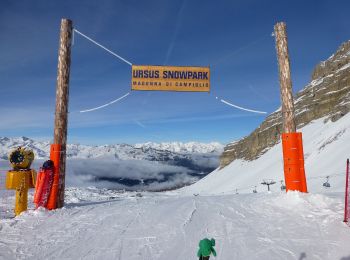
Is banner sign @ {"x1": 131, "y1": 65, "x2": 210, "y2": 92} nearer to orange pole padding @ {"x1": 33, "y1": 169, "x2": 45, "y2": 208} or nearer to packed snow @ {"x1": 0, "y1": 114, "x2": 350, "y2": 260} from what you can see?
packed snow @ {"x1": 0, "y1": 114, "x2": 350, "y2": 260}

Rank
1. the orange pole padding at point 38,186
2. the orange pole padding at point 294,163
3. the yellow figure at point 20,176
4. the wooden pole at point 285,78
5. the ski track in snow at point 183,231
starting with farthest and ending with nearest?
the wooden pole at point 285,78 → the orange pole padding at point 294,163 → the orange pole padding at point 38,186 → the yellow figure at point 20,176 → the ski track in snow at point 183,231

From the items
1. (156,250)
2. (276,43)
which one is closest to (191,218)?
(156,250)

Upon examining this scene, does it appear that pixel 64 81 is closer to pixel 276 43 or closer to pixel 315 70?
pixel 276 43

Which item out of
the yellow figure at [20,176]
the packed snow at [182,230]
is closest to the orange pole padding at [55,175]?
the packed snow at [182,230]

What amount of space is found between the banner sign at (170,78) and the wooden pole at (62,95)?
2.44 metres

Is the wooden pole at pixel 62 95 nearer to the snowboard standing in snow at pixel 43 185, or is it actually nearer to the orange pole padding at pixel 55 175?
the orange pole padding at pixel 55 175

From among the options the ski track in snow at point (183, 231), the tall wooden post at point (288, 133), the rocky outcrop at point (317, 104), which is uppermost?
the rocky outcrop at point (317, 104)

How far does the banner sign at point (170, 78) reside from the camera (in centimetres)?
1298

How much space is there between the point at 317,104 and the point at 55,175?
11504 centimetres

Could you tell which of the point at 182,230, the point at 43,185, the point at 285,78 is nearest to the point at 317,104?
the point at 285,78

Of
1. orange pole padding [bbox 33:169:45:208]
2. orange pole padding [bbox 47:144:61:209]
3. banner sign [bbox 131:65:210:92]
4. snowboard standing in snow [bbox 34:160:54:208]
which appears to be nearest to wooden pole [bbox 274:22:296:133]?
banner sign [bbox 131:65:210:92]

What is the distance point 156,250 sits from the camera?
7008mm

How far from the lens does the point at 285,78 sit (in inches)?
472

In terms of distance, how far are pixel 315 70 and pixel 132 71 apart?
140003 mm
